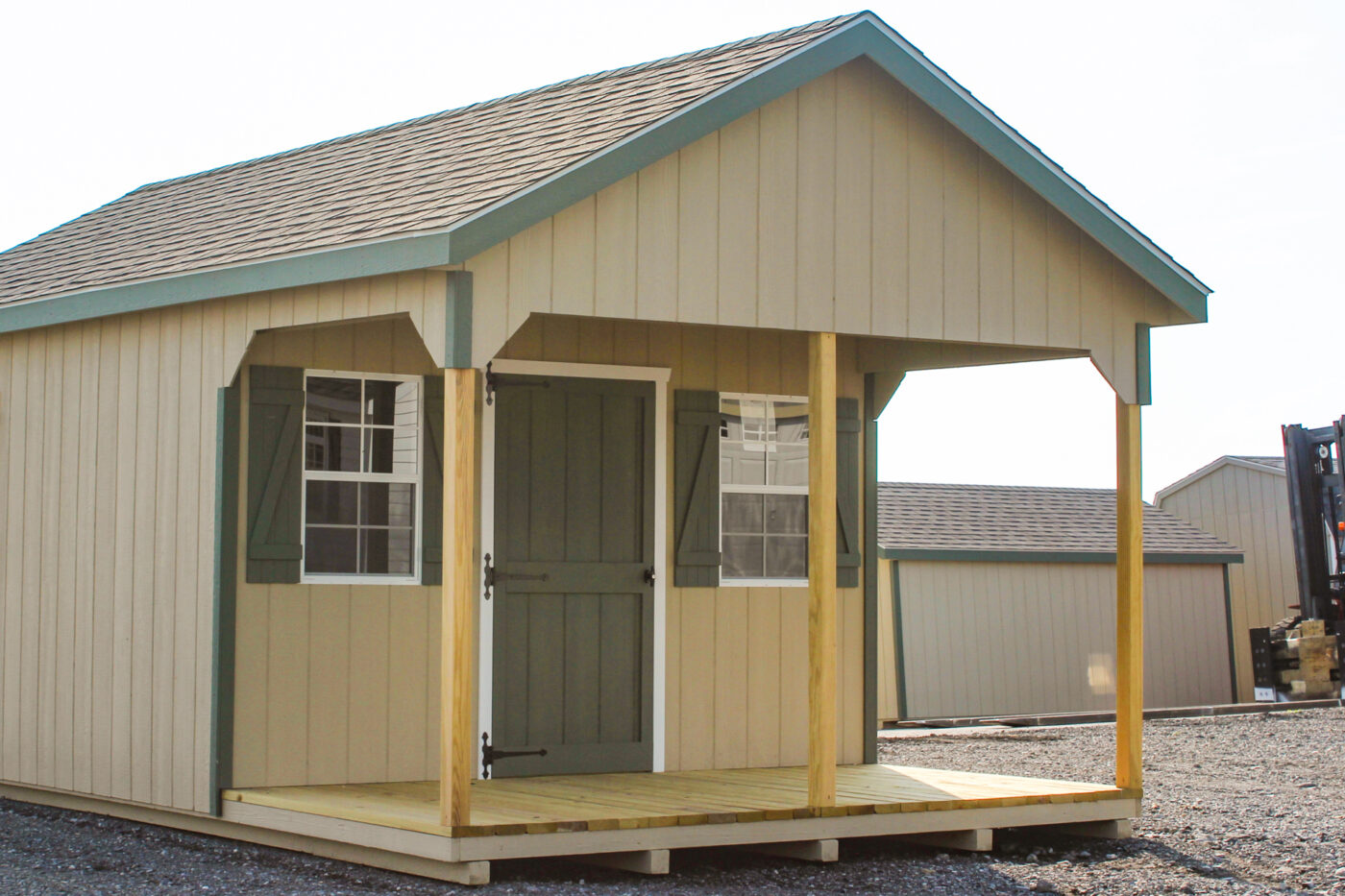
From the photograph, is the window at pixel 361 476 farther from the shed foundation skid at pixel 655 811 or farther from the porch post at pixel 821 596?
the porch post at pixel 821 596

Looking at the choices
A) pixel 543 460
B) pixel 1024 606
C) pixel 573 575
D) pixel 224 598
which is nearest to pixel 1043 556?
pixel 1024 606

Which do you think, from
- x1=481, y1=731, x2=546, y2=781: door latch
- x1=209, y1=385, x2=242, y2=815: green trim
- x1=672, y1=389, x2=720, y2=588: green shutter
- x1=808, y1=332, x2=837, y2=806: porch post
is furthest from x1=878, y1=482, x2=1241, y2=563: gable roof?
x1=209, y1=385, x2=242, y2=815: green trim

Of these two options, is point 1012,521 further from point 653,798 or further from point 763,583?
point 653,798

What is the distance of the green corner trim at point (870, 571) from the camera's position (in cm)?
949

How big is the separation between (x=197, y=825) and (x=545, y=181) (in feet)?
12.5

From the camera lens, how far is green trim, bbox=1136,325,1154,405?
830cm

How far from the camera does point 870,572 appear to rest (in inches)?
378

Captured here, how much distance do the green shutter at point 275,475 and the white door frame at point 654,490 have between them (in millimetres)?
977

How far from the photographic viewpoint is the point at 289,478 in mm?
7914

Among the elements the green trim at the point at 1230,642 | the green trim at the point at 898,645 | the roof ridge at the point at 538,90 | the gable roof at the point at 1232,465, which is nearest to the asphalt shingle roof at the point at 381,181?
the roof ridge at the point at 538,90

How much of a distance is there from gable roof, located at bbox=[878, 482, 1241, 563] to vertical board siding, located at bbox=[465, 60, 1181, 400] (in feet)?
33.1

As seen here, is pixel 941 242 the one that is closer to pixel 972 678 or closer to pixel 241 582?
pixel 241 582

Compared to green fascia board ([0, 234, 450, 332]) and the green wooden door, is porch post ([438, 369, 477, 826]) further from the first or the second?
the green wooden door

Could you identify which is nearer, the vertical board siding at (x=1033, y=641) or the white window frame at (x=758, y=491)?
the white window frame at (x=758, y=491)
